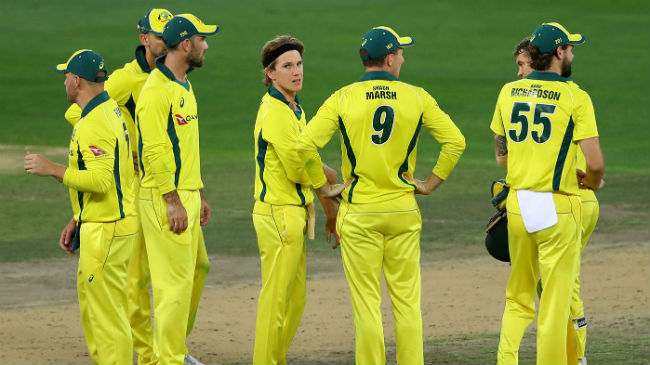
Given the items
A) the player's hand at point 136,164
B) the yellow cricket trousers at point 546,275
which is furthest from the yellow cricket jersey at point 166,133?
the yellow cricket trousers at point 546,275

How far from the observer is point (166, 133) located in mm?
7855

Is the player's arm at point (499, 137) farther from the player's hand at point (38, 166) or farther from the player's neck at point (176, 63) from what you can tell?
the player's hand at point (38, 166)

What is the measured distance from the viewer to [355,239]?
7.76 meters

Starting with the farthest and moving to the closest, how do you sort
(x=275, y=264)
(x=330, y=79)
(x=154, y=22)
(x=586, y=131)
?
(x=330, y=79)
(x=154, y=22)
(x=275, y=264)
(x=586, y=131)

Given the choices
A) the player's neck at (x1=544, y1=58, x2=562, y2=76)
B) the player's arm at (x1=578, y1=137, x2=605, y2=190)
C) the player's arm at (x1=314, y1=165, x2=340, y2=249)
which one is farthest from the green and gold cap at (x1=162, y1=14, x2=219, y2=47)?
the player's arm at (x1=578, y1=137, x2=605, y2=190)

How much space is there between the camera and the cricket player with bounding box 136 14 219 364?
307 inches

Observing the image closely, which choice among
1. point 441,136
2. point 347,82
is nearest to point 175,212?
point 441,136

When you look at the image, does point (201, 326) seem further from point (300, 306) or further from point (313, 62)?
point (313, 62)

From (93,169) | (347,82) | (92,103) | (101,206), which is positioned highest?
(92,103)

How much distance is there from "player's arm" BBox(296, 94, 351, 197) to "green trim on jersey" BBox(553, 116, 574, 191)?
1.29 meters

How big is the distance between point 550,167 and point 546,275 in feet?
2.21

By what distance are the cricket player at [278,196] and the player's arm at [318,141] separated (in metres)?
0.24

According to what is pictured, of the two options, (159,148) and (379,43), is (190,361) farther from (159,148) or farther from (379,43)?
(379,43)

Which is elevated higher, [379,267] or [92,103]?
[92,103]
